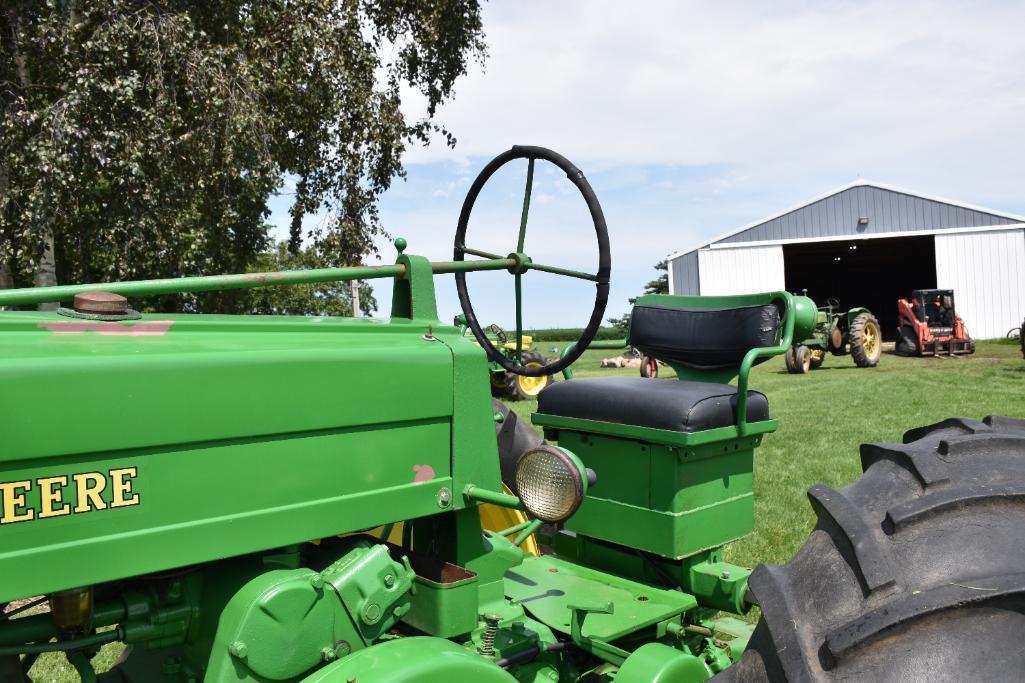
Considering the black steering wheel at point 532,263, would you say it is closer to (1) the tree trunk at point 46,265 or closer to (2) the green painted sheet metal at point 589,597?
(2) the green painted sheet metal at point 589,597

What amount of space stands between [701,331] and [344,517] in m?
2.03

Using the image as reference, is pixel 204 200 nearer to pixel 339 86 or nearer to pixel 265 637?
pixel 339 86

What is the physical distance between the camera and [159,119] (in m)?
7.90

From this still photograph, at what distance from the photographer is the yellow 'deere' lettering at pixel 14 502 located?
53.1 inches

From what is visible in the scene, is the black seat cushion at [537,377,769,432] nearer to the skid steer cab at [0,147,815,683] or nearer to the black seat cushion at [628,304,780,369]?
the black seat cushion at [628,304,780,369]

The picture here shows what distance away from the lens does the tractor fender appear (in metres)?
1.54

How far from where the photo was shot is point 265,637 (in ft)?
5.28

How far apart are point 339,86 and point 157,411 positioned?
30.8 feet

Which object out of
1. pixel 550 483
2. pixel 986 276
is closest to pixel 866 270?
pixel 986 276

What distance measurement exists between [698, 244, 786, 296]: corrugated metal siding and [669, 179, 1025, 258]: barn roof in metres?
0.33

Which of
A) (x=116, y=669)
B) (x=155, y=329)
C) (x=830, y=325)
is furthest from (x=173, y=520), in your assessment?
(x=830, y=325)

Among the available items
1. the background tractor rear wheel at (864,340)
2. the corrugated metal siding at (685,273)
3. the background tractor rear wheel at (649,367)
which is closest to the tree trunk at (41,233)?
the background tractor rear wheel at (649,367)

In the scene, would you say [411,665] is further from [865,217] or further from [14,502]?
[865,217]

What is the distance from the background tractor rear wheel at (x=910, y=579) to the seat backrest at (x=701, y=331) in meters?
1.27
